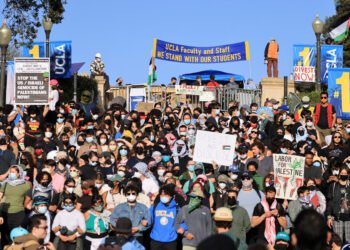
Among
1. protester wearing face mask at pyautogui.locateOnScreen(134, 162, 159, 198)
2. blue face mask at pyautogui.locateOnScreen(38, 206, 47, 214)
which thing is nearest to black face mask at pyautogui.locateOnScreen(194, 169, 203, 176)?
protester wearing face mask at pyautogui.locateOnScreen(134, 162, 159, 198)

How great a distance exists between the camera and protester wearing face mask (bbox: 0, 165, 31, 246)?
16.7 metres

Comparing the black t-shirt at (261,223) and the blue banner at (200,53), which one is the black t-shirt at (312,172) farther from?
the blue banner at (200,53)

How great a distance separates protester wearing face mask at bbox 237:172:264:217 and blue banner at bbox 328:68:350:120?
11.0 m

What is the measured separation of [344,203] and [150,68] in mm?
18448

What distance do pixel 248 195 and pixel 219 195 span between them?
0.61 metres

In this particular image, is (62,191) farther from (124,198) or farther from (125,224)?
(125,224)

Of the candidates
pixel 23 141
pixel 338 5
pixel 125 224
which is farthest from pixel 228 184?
pixel 338 5

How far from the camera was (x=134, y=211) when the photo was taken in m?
15.7

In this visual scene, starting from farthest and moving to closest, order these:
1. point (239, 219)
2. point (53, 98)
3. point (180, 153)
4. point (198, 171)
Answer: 1. point (53, 98)
2. point (180, 153)
3. point (198, 171)
4. point (239, 219)

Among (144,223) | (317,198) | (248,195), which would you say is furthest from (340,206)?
(144,223)

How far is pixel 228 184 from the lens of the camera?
1717 cm

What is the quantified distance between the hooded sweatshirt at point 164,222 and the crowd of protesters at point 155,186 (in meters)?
0.02

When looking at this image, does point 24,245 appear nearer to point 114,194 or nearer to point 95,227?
point 95,227

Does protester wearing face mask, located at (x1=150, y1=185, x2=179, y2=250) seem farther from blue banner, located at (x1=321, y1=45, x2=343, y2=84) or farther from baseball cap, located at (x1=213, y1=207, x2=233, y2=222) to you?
blue banner, located at (x1=321, y1=45, x2=343, y2=84)
